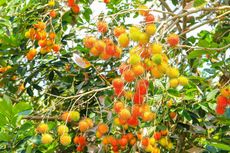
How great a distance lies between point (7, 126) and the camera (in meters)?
1.62

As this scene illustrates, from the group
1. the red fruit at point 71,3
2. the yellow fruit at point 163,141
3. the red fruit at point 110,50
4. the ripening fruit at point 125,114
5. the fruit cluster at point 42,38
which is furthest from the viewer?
the red fruit at point 71,3

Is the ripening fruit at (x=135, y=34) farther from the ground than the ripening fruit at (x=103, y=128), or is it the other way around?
the ripening fruit at (x=135, y=34)

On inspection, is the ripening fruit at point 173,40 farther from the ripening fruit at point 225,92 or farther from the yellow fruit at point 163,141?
the yellow fruit at point 163,141

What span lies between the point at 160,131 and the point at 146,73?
0.55 meters

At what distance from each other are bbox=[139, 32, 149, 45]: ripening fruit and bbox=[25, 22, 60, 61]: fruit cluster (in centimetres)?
92

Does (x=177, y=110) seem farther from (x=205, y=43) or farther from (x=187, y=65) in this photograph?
(x=205, y=43)

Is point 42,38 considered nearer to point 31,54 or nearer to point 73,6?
point 31,54

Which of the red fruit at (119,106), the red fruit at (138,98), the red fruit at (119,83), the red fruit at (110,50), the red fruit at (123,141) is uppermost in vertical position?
the red fruit at (110,50)

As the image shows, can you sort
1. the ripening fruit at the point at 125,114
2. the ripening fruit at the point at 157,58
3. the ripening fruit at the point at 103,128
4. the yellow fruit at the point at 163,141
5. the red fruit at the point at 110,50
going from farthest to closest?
the yellow fruit at the point at 163,141
the ripening fruit at the point at 103,128
the red fruit at the point at 110,50
the ripening fruit at the point at 125,114
the ripening fruit at the point at 157,58

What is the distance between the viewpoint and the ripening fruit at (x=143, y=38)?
3.91 feet

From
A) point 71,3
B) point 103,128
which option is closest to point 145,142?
point 103,128

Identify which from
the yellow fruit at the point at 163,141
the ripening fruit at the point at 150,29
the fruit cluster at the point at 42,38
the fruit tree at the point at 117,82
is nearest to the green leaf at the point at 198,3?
the fruit tree at the point at 117,82

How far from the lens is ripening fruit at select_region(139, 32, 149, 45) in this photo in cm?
119

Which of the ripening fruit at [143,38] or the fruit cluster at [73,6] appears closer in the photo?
the ripening fruit at [143,38]
